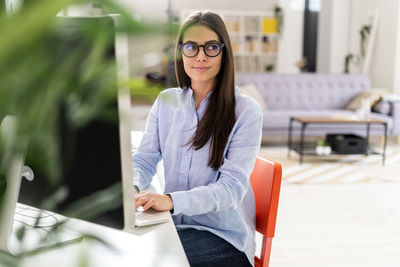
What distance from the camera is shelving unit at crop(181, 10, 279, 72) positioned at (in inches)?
391

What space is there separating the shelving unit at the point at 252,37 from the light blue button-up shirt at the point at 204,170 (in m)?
8.53

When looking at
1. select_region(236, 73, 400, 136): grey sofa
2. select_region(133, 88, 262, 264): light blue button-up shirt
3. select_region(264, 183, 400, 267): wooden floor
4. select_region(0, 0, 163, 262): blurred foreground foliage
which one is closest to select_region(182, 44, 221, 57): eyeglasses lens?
select_region(133, 88, 262, 264): light blue button-up shirt

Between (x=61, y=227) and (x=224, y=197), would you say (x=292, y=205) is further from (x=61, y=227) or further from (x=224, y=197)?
(x=61, y=227)

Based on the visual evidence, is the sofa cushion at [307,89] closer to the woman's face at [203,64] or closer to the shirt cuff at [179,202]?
the woman's face at [203,64]

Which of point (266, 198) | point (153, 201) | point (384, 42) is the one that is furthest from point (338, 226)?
point (384, 42)

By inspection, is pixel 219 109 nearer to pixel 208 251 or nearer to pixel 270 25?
pixel 208 251

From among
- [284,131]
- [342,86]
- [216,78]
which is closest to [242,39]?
[342,86]

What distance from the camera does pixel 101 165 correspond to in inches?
28.2

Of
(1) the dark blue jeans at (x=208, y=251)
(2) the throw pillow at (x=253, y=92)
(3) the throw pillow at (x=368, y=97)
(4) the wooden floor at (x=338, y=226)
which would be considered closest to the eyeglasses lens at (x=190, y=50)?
(1) the dark blue jeans at (x=208, y=251)

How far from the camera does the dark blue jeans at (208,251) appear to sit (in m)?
1.27

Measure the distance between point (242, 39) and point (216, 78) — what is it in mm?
8721

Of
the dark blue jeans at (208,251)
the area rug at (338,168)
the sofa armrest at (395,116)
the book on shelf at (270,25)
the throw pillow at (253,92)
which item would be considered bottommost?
the area rug at (338,168)

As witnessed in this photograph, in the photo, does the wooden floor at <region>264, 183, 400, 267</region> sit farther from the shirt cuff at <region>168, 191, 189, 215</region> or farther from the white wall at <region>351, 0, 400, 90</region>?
the white wall at <region>351, 0, 400, 90</region>

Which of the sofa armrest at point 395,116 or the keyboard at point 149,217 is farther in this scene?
the sofa armrest at point 395,116
